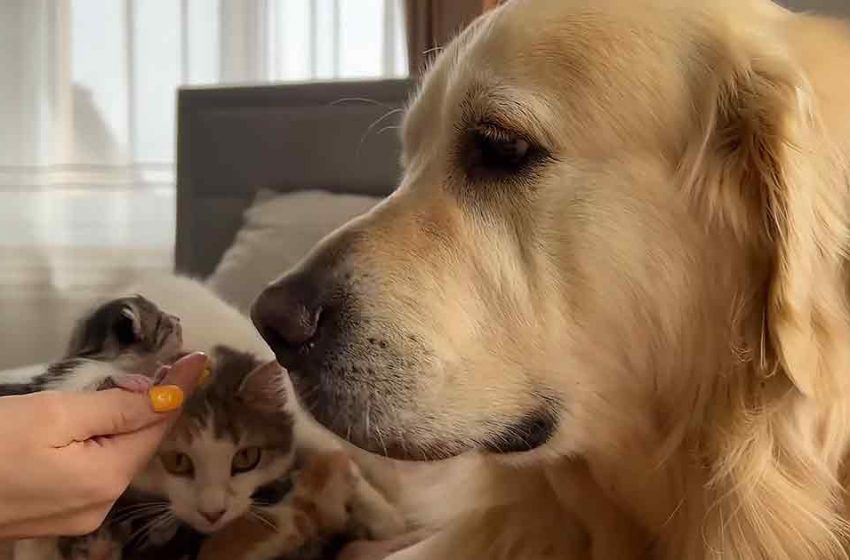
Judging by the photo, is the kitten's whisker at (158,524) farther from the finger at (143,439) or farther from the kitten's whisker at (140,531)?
the finger at (143,439)

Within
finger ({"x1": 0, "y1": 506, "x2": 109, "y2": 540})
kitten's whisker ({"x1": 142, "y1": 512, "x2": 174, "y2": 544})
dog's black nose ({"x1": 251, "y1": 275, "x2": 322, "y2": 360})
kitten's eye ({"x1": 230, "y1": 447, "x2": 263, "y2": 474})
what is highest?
dog's black nose ({"x1": 251, "y1": 275, "x2": 322, "y2": 360})

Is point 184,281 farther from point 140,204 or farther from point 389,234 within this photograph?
point 140,204

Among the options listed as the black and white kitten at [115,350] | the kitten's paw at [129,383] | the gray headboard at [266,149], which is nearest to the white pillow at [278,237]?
the gray headboard at [266,149]

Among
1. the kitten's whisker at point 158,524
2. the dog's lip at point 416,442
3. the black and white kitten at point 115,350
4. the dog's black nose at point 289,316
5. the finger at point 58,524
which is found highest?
the dog's black nose at point 289,316

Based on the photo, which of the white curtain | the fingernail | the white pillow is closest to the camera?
the fingernail

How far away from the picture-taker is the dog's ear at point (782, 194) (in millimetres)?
854

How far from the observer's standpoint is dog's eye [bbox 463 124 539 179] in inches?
36.4

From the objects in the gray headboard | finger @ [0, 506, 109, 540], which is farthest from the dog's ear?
the gray headboard

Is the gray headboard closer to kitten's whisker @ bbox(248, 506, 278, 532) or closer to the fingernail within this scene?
kitten's whisker @ bbox(248, 506, 278, 532)

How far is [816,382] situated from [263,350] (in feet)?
3.05

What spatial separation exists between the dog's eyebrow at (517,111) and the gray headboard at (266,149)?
1.62 m

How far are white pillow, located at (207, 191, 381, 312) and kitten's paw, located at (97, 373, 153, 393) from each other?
1.15 m

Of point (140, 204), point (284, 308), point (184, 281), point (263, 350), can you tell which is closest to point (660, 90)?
point (284, 308)

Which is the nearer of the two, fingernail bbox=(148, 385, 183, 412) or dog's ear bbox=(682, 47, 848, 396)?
dog's ear bbox=(682, 47, 848, 396)
